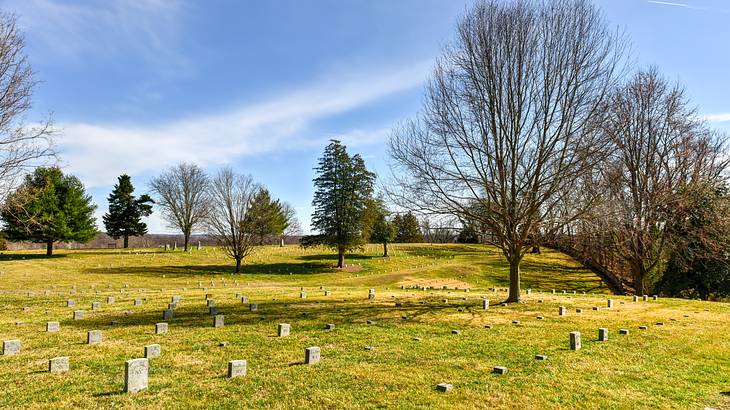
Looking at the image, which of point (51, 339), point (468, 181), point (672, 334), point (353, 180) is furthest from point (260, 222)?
point (672, 334)

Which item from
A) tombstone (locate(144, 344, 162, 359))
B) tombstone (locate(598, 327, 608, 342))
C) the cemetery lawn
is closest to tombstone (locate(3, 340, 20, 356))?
the cemetery lawn

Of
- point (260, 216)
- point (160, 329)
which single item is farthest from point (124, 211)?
point (160, 329)

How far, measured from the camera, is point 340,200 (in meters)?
44.2

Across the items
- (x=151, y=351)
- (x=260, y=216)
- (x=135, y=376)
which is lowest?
(x=151, y=351)

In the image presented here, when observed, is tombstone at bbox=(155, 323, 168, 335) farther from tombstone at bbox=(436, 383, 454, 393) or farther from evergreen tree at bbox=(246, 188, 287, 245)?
evergreen tree at bbox=(246, 188, 287, 245)

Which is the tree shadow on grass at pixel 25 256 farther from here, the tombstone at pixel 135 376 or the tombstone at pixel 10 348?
the tombstone at pixel 135 376

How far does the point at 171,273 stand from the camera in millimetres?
37562

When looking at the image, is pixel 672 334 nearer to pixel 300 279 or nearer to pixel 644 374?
pixel 644 374

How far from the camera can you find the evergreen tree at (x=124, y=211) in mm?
58906

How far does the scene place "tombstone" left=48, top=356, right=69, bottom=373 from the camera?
7242mm

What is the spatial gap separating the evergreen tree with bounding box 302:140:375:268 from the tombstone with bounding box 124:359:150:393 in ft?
120

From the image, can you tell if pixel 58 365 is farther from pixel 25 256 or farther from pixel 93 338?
pixel 25 256

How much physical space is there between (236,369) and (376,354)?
2.73 m

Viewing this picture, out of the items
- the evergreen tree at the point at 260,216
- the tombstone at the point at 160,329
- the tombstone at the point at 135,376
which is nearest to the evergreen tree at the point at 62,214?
the evergreen tree at the point at 260,216
